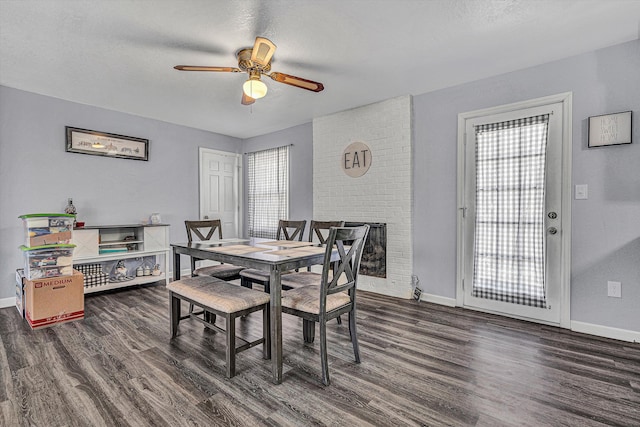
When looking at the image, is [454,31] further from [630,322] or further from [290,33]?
[630,322]

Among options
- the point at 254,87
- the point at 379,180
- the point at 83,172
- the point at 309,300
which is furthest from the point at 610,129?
the point at 83,172

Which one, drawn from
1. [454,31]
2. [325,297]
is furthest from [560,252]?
[325,297]

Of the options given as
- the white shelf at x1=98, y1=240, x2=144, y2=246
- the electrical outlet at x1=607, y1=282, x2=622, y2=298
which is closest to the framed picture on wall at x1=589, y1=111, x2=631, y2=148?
the electrical outlet at x1=607, y1=282, x2=622, y2=298

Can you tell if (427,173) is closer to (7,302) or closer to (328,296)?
(328,296)

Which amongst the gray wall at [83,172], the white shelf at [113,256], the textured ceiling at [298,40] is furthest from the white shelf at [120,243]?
the textured ceiling at [298,40]

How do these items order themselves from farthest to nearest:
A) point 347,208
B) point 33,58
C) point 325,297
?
1. point 347,208
2. point 33,58
3. point 325,297

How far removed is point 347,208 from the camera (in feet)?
14.4

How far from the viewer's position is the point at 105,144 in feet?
14.0

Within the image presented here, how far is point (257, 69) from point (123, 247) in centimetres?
321

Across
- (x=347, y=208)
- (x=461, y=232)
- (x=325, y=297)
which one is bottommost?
(x=325, y=297)

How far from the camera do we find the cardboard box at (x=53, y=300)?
9.45ft

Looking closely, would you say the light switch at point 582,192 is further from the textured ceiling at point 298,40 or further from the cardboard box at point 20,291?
the cardboard box at point 20,291

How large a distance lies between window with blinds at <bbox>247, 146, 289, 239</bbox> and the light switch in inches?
149

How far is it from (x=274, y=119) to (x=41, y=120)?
2887mm
